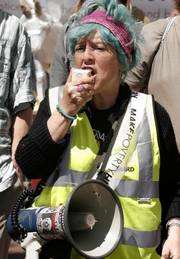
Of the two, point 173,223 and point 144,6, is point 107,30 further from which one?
point 144,6

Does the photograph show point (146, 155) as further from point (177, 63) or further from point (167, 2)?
point (167, 2)

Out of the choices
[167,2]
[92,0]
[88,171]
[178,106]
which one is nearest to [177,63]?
[178,106]

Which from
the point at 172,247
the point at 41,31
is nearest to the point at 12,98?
the point at 172,247

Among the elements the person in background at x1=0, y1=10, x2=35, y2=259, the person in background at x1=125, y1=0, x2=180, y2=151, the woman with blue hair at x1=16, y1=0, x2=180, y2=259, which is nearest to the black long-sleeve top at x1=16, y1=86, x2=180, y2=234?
the woman with blue hair at x1=16, y1=0, x2=180, y2=259

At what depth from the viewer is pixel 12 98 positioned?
3406 mm

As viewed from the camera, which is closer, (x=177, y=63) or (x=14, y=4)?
(x=177, y=63)

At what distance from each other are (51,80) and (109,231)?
6.37 ft

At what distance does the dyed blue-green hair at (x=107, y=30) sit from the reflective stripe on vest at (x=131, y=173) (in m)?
0.21

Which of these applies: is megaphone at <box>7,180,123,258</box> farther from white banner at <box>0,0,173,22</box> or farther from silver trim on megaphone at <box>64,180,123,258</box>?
white banner at <box>0,0,173,22</box>

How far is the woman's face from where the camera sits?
247 centimetres

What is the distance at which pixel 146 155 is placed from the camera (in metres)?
2.50

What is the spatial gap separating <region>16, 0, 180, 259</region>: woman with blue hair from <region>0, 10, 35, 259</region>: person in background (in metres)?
0.82

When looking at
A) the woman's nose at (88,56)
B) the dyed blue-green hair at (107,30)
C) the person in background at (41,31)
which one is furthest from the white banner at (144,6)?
the woman's nose at (88,56)

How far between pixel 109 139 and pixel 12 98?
1.03 m
